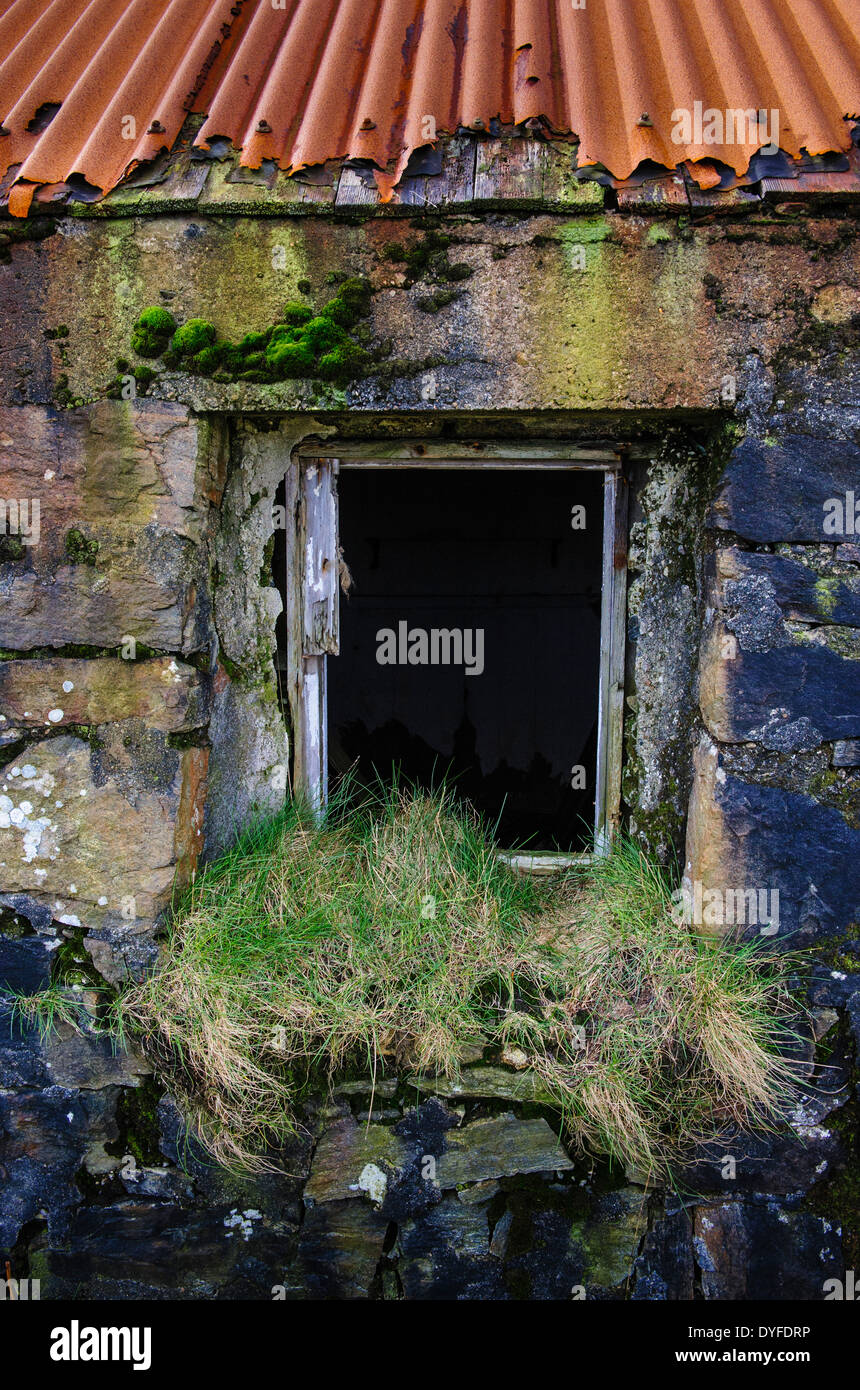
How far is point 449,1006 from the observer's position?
7.40ft

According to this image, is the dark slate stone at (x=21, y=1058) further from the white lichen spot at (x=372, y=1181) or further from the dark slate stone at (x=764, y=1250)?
the dark slate stone at (x=764, y=1250)

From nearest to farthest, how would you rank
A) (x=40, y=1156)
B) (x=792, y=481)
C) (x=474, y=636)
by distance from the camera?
(x=792, y=481), (x=40, y=1156), (x=474, y=636)

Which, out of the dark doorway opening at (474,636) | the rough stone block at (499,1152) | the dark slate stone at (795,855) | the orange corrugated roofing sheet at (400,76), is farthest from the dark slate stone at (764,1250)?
the dark doorway opening at (474,636)

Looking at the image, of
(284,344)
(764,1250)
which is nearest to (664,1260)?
(764,1250)

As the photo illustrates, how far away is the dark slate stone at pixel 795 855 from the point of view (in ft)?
7.54

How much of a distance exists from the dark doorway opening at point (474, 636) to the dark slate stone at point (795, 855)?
300cm

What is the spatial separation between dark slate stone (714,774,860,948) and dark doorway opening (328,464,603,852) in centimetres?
300

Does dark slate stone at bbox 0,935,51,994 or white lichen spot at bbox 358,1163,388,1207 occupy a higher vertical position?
dark slate stone at bbox 0,935,51,994

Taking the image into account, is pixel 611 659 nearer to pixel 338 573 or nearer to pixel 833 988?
pixel 338 573

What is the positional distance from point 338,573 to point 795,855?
5.04 ft

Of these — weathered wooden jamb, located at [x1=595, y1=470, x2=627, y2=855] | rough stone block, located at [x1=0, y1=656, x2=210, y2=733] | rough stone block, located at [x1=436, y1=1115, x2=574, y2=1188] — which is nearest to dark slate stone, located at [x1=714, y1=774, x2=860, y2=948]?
weathered wooden jamb, located at [x1=595, y1=470, x2=627, y2=855]

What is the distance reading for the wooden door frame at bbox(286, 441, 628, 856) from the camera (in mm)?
2637

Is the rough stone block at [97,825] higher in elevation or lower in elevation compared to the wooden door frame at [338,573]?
lower

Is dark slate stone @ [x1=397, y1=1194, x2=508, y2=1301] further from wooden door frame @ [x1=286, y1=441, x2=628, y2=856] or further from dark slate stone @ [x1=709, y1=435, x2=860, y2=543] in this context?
dark slate stone @ [x1=709, y1=435, x2=860, y2=543]
